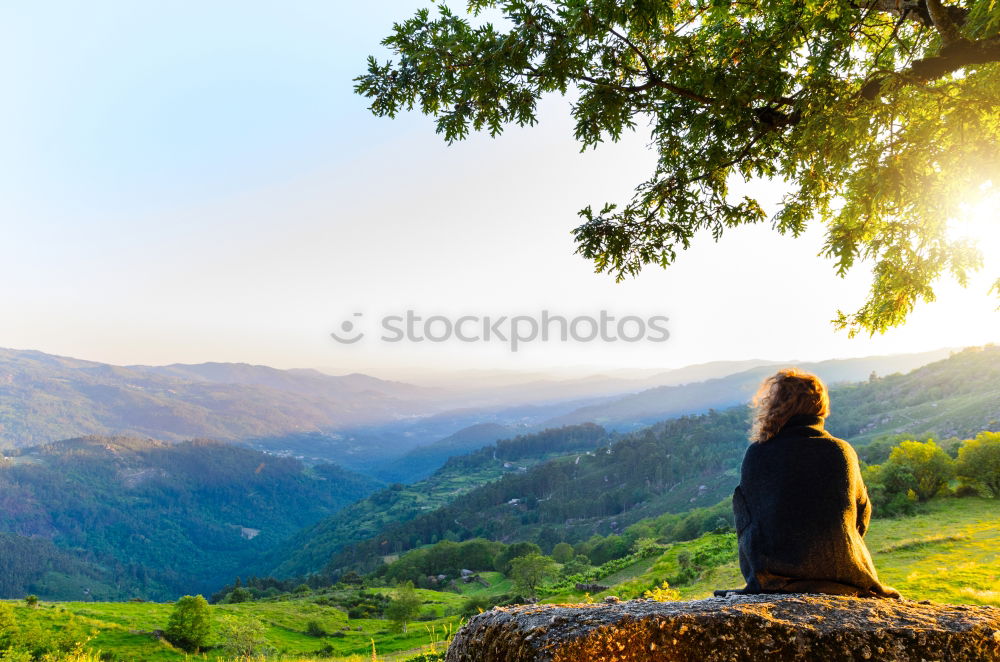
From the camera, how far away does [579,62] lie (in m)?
7.35

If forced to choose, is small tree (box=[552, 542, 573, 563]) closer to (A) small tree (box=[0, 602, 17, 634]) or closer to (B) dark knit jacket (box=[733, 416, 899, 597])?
(A) small tree (box=[0, 602, 17, 634])

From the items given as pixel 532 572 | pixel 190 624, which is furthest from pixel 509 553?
pixel 190 624

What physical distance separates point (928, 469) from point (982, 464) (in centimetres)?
252

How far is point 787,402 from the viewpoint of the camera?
4.52m

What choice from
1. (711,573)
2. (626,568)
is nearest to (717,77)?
(711,573)

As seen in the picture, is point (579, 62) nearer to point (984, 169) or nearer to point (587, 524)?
point (984, 169)

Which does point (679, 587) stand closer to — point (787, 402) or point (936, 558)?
point (936, 558)

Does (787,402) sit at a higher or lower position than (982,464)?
higher

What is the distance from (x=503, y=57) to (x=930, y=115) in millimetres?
5810

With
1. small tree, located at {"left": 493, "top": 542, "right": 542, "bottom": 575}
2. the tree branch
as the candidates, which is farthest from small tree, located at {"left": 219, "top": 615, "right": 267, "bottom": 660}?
small tree, located at {"left": 493, "top": 542, "right": 542, "bottom": 575}

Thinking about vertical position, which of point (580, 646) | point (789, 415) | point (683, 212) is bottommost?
point (580, 646)

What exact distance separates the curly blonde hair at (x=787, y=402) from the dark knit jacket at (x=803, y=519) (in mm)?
132

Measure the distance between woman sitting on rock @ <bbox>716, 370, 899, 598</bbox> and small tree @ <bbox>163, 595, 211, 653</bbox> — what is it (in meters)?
62.2

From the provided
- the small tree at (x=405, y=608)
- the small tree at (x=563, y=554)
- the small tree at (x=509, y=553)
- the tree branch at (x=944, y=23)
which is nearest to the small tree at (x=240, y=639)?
the small tree at (x=405, y=608)
